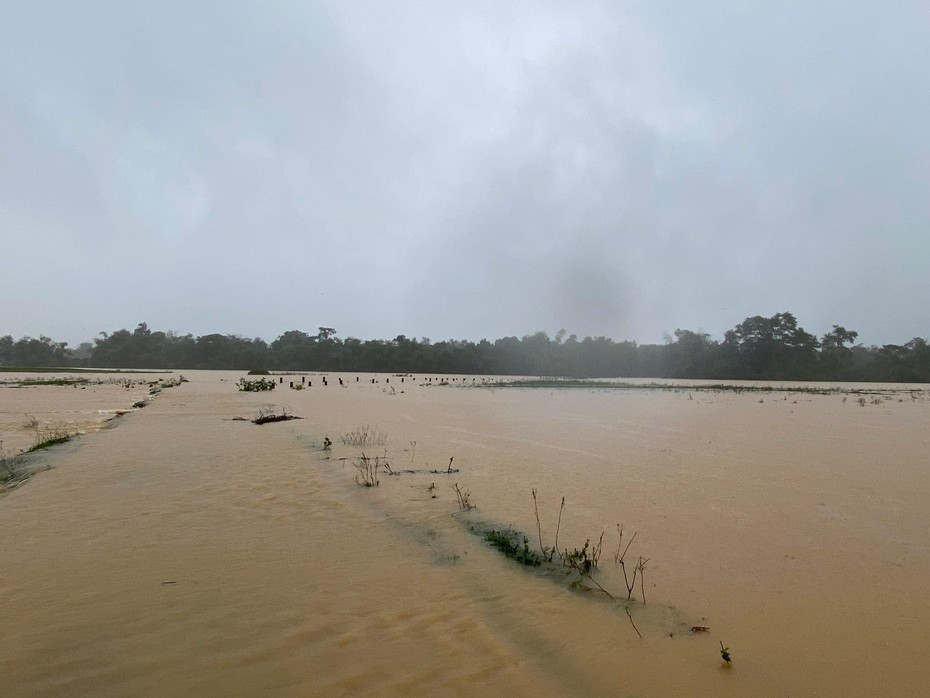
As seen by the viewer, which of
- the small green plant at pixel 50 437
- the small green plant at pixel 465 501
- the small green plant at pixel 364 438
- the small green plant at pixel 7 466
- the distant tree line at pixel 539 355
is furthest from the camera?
the distant tree line at pixel 539 355

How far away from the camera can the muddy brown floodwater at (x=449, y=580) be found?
2605 millimetres

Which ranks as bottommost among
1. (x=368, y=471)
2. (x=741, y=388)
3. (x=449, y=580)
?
(x=449, y=580)

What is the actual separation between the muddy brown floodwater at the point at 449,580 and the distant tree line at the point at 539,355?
74797mm

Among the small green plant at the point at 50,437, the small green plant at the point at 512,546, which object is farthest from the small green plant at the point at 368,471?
the small green plant at the point at 50,437

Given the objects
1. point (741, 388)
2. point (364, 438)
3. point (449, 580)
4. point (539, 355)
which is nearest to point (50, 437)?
point (364, 438)

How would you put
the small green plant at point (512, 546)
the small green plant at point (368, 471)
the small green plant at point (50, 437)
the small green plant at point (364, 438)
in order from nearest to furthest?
1. the small green plant at point (512, 546)
2. the small green plant at point (368, 471)
3. the small green plant at point (50, 437)
4. the small green plant at point (364, 438)

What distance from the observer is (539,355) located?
90.1m

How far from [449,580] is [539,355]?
87.5 m

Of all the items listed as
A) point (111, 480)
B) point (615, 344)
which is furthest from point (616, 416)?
point (615, 344)

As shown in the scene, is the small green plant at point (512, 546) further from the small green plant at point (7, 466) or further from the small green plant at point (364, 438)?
the small green plant at point (7, 466)

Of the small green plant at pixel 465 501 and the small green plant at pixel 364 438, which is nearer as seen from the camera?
the small green plant at pixel 465 501

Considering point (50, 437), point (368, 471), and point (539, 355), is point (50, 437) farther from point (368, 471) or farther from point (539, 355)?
point (539, 355)

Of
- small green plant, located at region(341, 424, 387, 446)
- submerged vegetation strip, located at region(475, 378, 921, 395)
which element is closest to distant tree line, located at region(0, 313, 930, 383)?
submerged vegetation strip, located at region(475, 378, 921, 395)

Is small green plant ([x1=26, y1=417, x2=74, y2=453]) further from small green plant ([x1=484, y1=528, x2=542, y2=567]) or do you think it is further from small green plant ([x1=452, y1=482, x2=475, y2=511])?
small green plant ([x1=484, y1=528, x2=542, y2=567])
